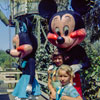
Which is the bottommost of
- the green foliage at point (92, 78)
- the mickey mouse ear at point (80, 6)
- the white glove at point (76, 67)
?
the green foliage at point (92, 78)

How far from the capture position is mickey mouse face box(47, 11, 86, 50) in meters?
3.15

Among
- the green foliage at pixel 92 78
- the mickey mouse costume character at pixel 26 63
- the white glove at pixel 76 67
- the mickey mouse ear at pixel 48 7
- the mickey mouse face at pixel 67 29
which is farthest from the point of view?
the green foliage at pixel 92 78

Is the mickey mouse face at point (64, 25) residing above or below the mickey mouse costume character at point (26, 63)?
above

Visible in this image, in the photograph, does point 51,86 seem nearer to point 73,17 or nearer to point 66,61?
point 66,61

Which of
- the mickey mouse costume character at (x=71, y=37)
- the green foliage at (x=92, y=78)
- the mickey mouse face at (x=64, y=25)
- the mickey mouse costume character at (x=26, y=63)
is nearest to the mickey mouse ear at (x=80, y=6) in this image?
the mickey mouse costume character at (x=71, y=37)

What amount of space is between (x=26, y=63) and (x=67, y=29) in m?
0.88

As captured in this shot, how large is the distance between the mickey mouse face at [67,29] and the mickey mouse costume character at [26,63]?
51 centimetres

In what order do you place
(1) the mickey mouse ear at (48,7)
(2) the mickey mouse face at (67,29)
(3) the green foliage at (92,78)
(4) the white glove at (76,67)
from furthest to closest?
(3) the green foliage at (92,78) → (1) the mickey mouse ear at (48,7) → (2) the mickey mouse face at (67,29) → (4) the white glove at (76,67)

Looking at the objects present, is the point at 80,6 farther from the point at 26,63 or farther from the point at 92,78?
the point at 92,78

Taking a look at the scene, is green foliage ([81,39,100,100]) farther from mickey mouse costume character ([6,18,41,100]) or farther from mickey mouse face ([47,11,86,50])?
mickey mouse face ([47,11,86,50])

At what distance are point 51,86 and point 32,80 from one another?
18.0 inches

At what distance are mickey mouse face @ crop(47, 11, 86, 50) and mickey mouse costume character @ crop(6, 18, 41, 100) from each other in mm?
513

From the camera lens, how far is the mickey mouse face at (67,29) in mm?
3154

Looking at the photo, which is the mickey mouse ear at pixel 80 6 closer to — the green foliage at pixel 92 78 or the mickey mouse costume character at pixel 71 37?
the mickey mouse costume character at pixel 71 37
